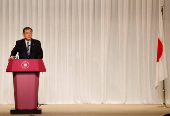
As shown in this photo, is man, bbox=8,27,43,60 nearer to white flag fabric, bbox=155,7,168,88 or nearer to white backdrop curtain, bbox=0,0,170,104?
white backdrop curtain, bbox=0,0,170,104

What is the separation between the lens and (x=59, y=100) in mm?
6215

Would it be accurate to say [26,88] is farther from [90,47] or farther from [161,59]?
[161,59]

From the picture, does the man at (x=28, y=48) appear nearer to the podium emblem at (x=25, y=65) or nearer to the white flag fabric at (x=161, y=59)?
the podium emblem at (x=25, y=65)

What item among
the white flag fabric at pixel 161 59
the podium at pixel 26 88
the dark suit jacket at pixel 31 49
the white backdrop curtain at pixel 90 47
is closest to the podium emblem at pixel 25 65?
the podium at pixel 26 88

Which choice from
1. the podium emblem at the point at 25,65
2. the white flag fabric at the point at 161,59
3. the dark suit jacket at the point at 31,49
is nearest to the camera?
the podium emblem at the point at 25,65

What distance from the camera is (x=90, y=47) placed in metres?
6.30

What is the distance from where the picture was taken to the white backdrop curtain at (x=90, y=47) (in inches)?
245

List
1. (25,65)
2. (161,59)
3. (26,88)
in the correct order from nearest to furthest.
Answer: (25,65)
(26,88)
(161,59)

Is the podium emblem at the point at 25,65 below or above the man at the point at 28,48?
below

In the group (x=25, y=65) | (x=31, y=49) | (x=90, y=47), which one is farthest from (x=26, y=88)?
(x=90, y=47)

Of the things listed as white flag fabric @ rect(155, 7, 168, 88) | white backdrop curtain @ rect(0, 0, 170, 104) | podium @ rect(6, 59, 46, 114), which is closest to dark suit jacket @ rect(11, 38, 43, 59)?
podium @ rect(6, 59, 46, 114)

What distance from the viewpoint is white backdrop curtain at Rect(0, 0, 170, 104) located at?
6.23m

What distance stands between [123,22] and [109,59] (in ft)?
3.39

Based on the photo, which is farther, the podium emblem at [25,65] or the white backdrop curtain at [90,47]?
the white backdrop curtain at [90,47]
